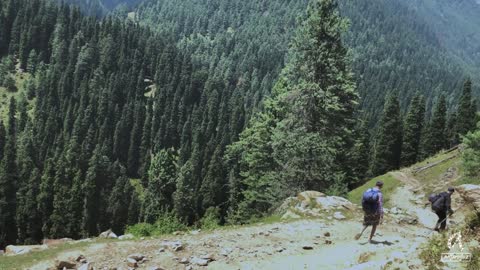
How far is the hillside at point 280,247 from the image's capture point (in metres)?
16.4

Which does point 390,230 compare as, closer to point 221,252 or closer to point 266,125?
point 221,252

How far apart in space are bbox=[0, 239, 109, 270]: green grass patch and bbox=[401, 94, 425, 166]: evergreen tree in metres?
69.7

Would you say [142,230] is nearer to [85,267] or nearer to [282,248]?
[85,267]

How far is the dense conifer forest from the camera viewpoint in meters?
29.2

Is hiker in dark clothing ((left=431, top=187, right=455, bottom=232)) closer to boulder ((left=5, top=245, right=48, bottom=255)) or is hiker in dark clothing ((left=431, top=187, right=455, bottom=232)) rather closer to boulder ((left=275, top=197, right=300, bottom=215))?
boulder ((left=275, top=197, right=300, bottom=215))

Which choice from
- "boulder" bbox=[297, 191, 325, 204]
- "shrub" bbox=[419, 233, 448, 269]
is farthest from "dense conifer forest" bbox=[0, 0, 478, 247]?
"shrub" bbox=[419, 233, 448, 269]

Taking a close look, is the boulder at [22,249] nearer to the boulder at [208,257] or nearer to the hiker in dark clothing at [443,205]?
the boulder at [208,257]

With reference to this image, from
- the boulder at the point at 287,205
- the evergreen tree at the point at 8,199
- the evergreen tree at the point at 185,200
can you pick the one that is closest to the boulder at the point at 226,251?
the boulder at the point at 287,205

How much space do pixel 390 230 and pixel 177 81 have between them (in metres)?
175

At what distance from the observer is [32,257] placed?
17609 millimetres

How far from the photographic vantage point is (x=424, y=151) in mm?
80438

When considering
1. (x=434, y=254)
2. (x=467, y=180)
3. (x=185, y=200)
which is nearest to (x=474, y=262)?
(x=434, y=254)

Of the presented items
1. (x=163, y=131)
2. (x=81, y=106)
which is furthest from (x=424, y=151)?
(x=81, y=106)

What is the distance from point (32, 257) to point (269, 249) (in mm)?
9151
